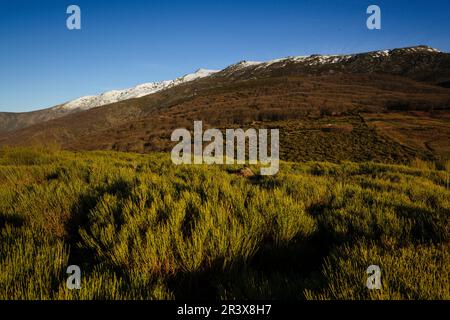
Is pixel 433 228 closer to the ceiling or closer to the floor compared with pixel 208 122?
closer to the floor

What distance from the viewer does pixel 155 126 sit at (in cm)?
5222

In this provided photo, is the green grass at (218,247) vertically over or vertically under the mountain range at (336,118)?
under

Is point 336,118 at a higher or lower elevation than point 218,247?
higher

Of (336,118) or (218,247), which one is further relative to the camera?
(336,118)

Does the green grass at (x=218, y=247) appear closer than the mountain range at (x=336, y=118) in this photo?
Yes

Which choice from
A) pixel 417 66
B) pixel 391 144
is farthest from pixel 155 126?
pixel 417 66

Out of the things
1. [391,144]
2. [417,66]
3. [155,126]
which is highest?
[417,66]

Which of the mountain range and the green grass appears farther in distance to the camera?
the mountain range

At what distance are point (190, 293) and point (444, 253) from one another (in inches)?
75.5

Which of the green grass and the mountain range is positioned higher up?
the mountain range
